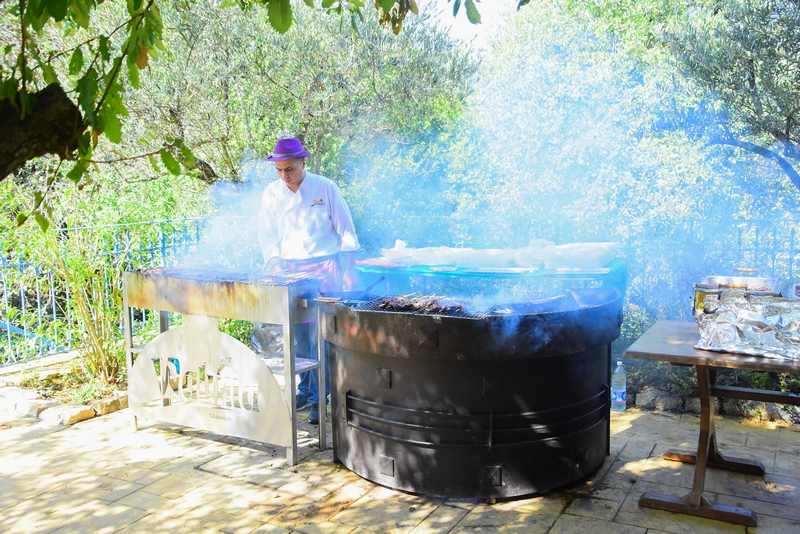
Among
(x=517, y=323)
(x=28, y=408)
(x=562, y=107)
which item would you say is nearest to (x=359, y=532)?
(x=517, y=323)

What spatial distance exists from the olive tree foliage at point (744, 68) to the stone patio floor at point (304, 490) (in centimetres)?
267

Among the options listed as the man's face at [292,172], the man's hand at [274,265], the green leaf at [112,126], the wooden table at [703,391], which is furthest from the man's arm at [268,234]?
the green leaf at [112,126]

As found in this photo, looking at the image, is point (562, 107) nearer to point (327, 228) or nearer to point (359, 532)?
point (327, 228)

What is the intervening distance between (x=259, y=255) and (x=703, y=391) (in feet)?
19.4

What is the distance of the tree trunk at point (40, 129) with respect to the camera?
5.70 ft

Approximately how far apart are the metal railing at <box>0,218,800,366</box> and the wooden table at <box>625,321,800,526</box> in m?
1.91

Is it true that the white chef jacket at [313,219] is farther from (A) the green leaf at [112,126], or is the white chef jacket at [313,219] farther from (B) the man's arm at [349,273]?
(A) the green leaf at [112,126]

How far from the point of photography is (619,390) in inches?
231

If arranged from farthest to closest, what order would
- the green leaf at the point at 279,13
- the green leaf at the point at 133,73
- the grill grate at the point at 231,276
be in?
the grill grate at the point at 231,276 < the green leaf at the point at 279,13 < the green leaf at the point at 133,73

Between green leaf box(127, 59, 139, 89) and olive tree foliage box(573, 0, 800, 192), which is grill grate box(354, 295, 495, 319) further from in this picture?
olive tree foliage box(573, 0, 800, 192)

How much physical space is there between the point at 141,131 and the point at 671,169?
6181mm

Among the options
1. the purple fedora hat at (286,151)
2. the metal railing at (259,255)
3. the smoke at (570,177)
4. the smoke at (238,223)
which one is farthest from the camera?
the smoke at (238,223)

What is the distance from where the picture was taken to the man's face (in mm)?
5449

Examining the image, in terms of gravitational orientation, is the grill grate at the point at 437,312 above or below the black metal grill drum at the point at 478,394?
above
